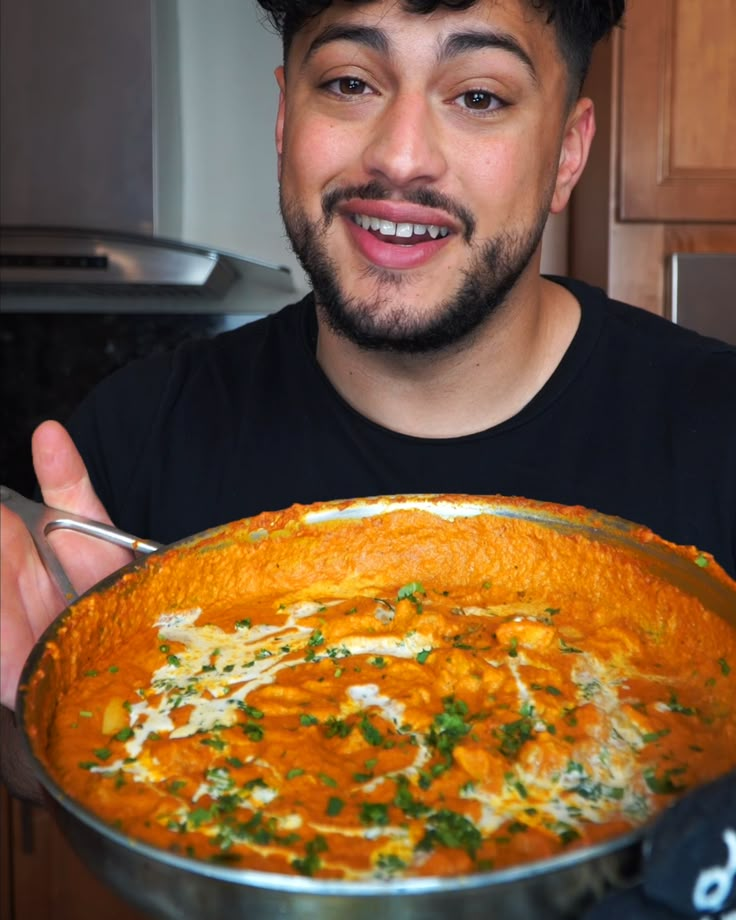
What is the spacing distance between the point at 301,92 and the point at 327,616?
761 millimetres

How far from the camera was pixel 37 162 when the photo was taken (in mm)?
2375

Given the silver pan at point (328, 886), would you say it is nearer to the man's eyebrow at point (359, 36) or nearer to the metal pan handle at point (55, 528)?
the metal pan handle at point (55, 528)

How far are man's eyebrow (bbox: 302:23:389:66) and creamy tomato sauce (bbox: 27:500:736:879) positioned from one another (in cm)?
59

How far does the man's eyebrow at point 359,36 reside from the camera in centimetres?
122

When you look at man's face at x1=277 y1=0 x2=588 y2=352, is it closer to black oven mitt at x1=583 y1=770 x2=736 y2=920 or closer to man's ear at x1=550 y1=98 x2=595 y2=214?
man's ear at x1=550 y1=98 x2=595 y2=214

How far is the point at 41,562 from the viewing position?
100cm

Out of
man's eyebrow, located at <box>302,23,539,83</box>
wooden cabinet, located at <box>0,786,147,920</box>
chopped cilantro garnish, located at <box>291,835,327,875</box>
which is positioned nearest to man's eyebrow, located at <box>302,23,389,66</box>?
man's eyebrow, located at <box>302,23,539,83</box>

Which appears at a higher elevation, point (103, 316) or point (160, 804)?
point (103, 316)

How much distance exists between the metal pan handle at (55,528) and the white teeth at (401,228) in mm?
550

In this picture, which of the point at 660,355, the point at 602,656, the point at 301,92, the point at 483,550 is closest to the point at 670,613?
the point at 602,656

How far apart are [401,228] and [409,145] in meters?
0.11

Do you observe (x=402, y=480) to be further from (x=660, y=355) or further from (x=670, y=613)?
(x=670, y=613)

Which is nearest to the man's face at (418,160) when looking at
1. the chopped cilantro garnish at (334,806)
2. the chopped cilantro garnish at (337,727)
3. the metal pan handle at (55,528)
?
the metal pan handle at (55,528)

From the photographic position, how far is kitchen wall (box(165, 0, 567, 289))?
245 centimetres
